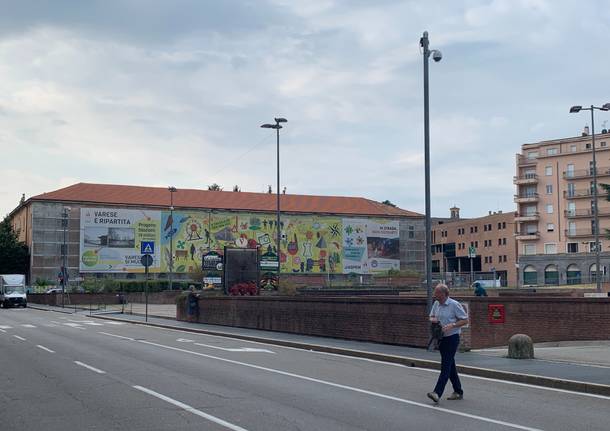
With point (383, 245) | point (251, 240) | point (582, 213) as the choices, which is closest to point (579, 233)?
point (582, 213)

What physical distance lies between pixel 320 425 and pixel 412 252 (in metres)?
114

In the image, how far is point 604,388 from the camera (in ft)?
40.9

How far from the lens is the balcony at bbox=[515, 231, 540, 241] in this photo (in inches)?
3907

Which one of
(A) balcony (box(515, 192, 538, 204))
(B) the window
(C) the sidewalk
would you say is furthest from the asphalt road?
(B) the window

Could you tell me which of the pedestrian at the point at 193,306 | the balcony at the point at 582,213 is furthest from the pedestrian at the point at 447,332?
the balcony at the point at 582,213

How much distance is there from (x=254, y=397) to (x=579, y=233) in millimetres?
89811

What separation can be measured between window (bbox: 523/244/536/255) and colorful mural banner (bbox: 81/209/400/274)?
23.0m

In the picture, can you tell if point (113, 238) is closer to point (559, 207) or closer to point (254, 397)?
point (559, 207)

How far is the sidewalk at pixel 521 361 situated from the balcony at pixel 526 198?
Answer: 8039cm

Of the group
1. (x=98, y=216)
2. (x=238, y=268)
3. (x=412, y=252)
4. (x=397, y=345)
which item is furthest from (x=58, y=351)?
(x=412, y=252)

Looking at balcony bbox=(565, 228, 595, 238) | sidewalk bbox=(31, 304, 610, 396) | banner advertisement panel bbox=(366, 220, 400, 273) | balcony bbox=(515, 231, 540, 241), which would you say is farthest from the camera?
banner advertisement panel bbox=(366, 220, 400, 273)

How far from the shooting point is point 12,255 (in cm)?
10425

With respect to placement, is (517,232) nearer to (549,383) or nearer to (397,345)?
(397,345)

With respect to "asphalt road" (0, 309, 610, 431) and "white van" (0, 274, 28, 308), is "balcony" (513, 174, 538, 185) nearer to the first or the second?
"white van" (0, 274, 28, 308)
